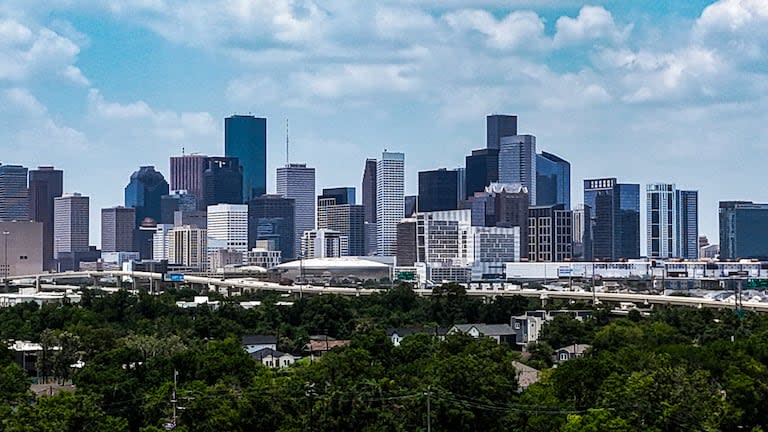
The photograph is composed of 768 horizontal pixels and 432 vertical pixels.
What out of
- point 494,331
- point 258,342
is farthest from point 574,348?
point 258,342

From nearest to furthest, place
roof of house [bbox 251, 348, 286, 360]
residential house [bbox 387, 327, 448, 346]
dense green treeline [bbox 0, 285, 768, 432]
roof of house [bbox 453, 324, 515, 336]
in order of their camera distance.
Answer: dense green treeline [bbox 0, 285, 768, 432], roof of house [bbox 251, 348, 286, 360], residential house [bbox 387, 327, 448, 346], roof of house [bbox 453, 324, 515, 336]

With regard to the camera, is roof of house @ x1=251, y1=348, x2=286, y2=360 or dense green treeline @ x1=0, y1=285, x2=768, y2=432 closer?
dense green treeline @ x1=0, y1=285, x2=768, y2=432

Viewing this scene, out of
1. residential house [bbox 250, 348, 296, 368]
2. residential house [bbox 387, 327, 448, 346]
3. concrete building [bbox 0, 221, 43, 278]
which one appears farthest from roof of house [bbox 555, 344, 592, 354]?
concrete building [bbox 0, 221, 43, 278]

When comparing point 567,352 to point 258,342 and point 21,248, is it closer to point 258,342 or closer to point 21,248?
point 258,342

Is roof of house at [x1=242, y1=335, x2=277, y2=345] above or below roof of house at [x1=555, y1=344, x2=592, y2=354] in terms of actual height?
above

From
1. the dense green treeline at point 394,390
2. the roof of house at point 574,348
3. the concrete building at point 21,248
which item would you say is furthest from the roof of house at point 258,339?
the concrete building at point 21,248

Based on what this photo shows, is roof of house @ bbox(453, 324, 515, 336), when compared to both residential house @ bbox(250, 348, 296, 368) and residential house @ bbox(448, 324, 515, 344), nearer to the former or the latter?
residential house @ bbox(448, 324, 515, 344)

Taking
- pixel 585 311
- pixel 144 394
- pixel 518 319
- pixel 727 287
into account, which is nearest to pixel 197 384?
pixel 144 394
